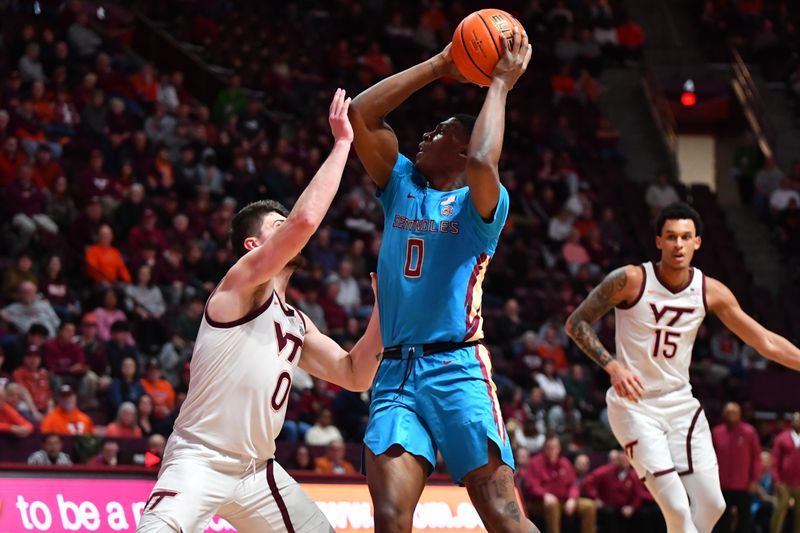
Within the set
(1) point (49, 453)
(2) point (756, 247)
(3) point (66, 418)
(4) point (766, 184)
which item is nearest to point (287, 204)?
(3) point (66, 418)

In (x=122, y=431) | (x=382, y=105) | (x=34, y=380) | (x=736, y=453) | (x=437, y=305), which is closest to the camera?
(x=437, y=305)

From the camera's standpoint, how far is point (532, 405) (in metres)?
15.5

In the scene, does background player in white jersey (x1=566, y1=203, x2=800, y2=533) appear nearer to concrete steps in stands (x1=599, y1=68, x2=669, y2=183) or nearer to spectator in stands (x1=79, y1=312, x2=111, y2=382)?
spectator in stands (x1=79, y1=312, x2=111, y2=382)

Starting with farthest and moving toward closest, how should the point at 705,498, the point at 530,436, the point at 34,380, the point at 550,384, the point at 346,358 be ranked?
the point at 550,384 → the point at 530,436 → the point at 34,380 → the point at 705,498 → the point at 346,358

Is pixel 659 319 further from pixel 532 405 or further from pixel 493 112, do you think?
pixel 532 405

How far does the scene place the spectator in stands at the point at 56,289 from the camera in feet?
44.5

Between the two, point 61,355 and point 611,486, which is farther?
point 611,486

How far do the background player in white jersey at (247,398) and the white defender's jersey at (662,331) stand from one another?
3.27 m

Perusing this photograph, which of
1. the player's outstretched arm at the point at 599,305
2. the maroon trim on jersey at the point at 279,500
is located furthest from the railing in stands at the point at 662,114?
the maroon trim on jersey at the point at 279,500

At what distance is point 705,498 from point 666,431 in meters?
0.48

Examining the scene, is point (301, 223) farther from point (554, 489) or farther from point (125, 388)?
point (554, 489)

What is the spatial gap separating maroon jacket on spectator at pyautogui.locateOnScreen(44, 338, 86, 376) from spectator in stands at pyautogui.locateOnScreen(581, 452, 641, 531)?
5.72 metres

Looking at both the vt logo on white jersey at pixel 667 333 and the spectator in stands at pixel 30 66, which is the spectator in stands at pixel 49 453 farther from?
the spectator in stands at pixel 30 66

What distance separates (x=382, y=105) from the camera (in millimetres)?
5633
